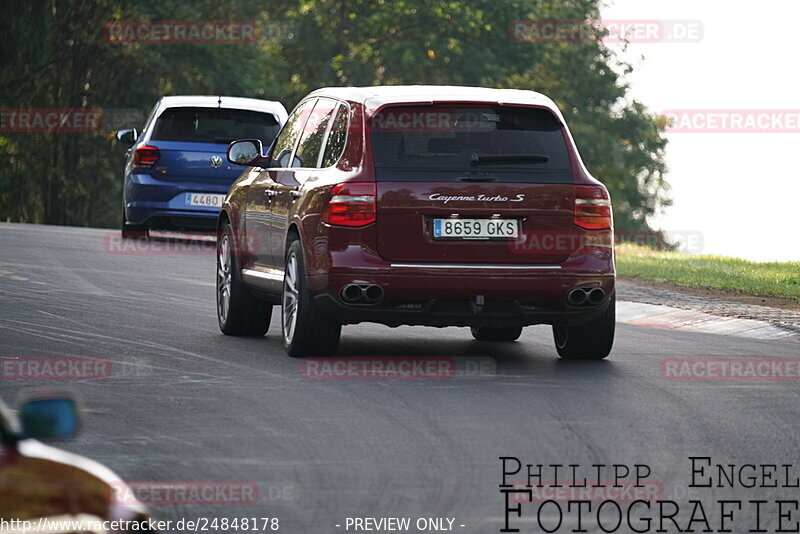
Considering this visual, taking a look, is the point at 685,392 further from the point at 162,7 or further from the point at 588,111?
the point at 588,111

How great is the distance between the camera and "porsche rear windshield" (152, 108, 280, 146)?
2297 centimetres

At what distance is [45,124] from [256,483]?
1637 inches

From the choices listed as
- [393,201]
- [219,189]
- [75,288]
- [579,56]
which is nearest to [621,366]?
[393,201]

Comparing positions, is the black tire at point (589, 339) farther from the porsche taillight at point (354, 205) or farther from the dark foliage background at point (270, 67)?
the dark foliage background at point (270, 67)

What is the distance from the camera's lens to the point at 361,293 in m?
10.9

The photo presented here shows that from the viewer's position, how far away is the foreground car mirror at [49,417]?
418 cm

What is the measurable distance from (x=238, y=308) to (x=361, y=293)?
2.50 metres

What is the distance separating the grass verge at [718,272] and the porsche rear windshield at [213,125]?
5.10 meters

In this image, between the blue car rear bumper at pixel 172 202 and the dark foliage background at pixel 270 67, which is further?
the dark foliage background at pixel 270 67

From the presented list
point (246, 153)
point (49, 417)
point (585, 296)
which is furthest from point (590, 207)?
point (49, 417)
